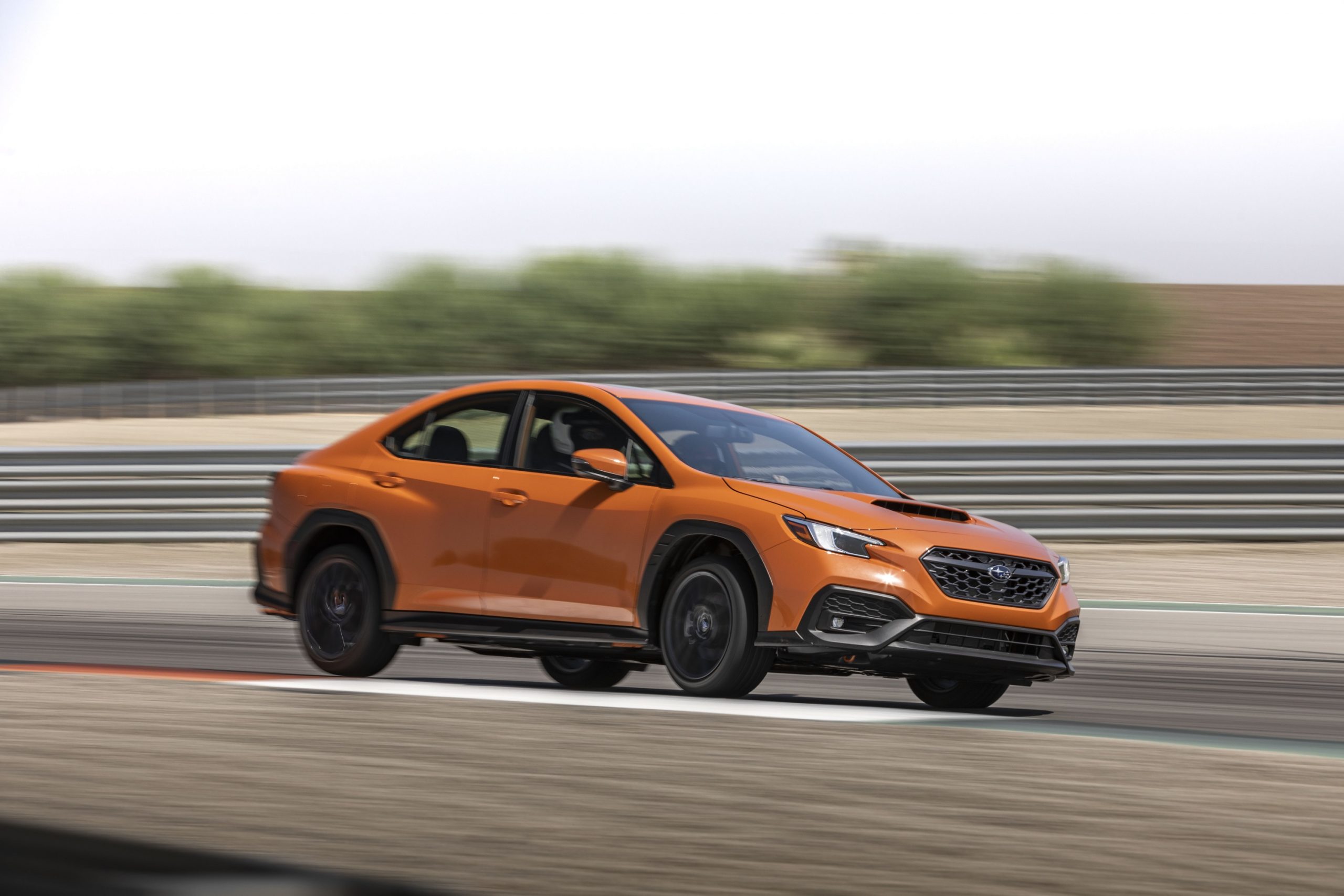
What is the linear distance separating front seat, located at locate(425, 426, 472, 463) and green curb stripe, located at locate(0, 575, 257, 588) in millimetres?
5119

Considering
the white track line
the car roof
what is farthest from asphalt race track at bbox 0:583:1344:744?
the car roof

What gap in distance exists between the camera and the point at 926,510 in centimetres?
696

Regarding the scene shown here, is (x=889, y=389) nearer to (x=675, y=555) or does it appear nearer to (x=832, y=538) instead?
(x=675, y=555)

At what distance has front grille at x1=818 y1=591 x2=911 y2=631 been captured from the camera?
6.48m

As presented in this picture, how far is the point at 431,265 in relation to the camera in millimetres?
52406

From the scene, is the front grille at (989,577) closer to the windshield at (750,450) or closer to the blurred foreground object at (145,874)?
the windshield at (750,450)

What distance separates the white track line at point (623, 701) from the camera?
21.1 feet

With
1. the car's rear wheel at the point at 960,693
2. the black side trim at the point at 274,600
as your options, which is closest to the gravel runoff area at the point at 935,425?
the black side trim at the point at 274,600

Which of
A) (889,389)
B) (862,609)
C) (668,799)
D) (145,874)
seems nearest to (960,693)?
(862,609)

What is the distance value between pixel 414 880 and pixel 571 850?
518mm

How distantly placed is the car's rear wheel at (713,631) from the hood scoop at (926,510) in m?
0.70

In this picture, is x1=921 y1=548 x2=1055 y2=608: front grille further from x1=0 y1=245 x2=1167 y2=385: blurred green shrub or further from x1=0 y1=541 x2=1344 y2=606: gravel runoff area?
x1=0 y1=245 x2=1167 y2=385: blurred green shrub

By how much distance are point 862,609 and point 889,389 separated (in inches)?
922

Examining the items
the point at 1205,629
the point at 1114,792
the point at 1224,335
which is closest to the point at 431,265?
the point at 1224,335
